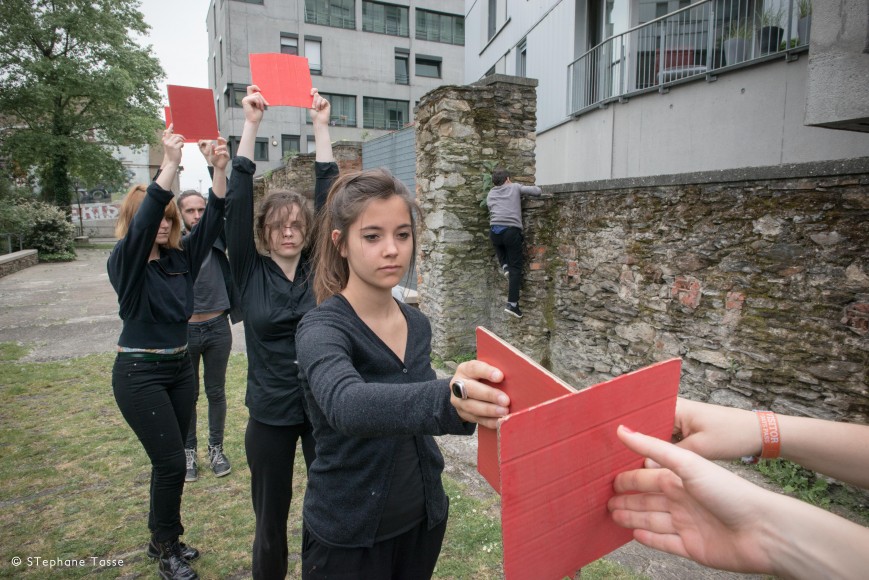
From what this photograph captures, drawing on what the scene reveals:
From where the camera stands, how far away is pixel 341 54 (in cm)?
3130

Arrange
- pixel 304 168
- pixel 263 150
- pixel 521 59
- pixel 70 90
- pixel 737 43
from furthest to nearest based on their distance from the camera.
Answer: pixel 263 150 → pixel 70 90 → pixel 304 168 → pixel 521 59 → pixel 737 43

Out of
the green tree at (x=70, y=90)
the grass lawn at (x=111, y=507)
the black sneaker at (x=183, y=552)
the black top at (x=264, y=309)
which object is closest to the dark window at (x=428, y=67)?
the green tree at (x=70, y=90)

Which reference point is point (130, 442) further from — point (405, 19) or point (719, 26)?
point (405, 19)

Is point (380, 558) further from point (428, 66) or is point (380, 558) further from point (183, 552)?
point (428, 66)

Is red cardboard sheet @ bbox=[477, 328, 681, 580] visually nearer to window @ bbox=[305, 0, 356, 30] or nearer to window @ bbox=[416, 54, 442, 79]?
window @ bbox=[305, 0, 356, 30]

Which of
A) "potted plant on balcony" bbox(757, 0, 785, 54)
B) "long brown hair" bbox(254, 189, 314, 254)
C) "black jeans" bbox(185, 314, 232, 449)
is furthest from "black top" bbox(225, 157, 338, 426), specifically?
"potted plant on balcony" bbox(757, 0, 785, 54)

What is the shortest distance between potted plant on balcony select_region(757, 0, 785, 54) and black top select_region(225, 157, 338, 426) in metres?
6.51

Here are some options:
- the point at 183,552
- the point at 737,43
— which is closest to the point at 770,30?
the point at 737,43

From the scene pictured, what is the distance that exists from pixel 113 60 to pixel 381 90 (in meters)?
14.5

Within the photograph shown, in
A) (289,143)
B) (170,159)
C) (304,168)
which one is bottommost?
(170,159)

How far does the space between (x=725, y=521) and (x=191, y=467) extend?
3.94 meters

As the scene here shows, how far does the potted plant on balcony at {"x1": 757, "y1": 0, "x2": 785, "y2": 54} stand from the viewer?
249 inches

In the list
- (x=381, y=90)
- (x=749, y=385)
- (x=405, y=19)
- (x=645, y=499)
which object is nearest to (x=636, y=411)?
(x=645, y=499)

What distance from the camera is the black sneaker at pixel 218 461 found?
13.3 ft
